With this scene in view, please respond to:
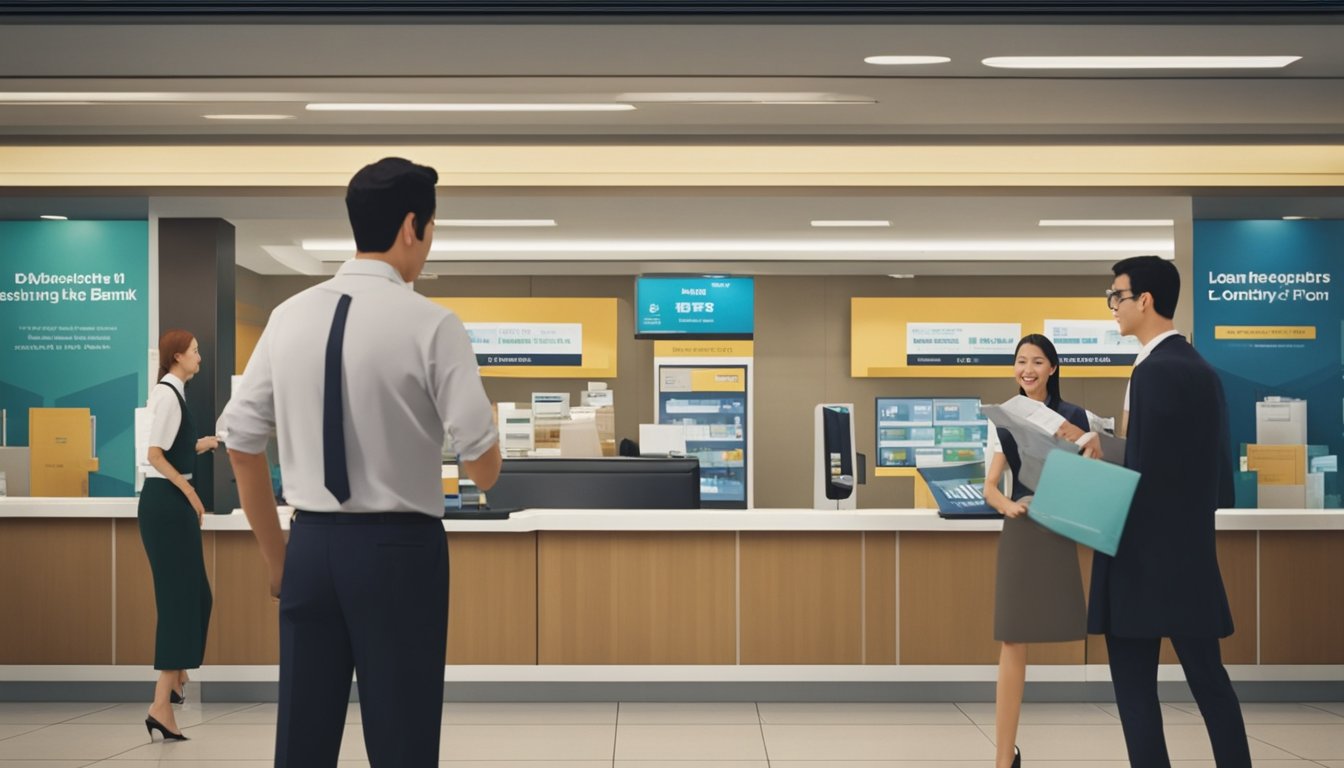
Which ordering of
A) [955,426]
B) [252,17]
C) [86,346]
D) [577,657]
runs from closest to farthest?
[252,17] < [577,657] < [86,346] < [955,426]

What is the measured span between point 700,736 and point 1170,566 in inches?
95.4

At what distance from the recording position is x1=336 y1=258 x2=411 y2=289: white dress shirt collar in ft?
6.61

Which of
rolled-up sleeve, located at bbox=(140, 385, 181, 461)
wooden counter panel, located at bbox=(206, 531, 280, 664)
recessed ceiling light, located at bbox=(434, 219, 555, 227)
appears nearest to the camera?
rolled-up sleeve, located at bbox=(140, 385, 181, 461)

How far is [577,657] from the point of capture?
544 centimetres

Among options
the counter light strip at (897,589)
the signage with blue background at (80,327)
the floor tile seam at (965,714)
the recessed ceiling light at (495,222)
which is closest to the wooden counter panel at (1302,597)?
the floor tile seam at (965,714)

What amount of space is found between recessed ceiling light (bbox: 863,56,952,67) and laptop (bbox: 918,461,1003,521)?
1.86m

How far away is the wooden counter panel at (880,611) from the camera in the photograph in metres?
5.48

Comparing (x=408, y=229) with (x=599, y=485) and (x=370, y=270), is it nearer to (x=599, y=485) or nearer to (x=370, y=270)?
(x=370, y=270)

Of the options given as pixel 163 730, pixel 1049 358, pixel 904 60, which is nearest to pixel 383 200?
pixel 1049 358

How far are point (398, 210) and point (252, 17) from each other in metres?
2.25

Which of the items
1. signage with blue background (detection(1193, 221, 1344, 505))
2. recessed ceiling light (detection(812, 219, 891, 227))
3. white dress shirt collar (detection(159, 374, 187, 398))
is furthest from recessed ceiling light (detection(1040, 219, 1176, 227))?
white dress shirt collar (detection(159, 374, 187, 398))

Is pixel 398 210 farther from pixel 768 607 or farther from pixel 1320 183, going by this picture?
pixel 1320 183

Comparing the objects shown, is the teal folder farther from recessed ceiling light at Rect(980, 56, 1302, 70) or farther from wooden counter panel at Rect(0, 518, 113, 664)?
wooden counter panel at Rect(0, 518, 113, 664)

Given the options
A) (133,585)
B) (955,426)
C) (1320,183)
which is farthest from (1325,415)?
(133,585)
